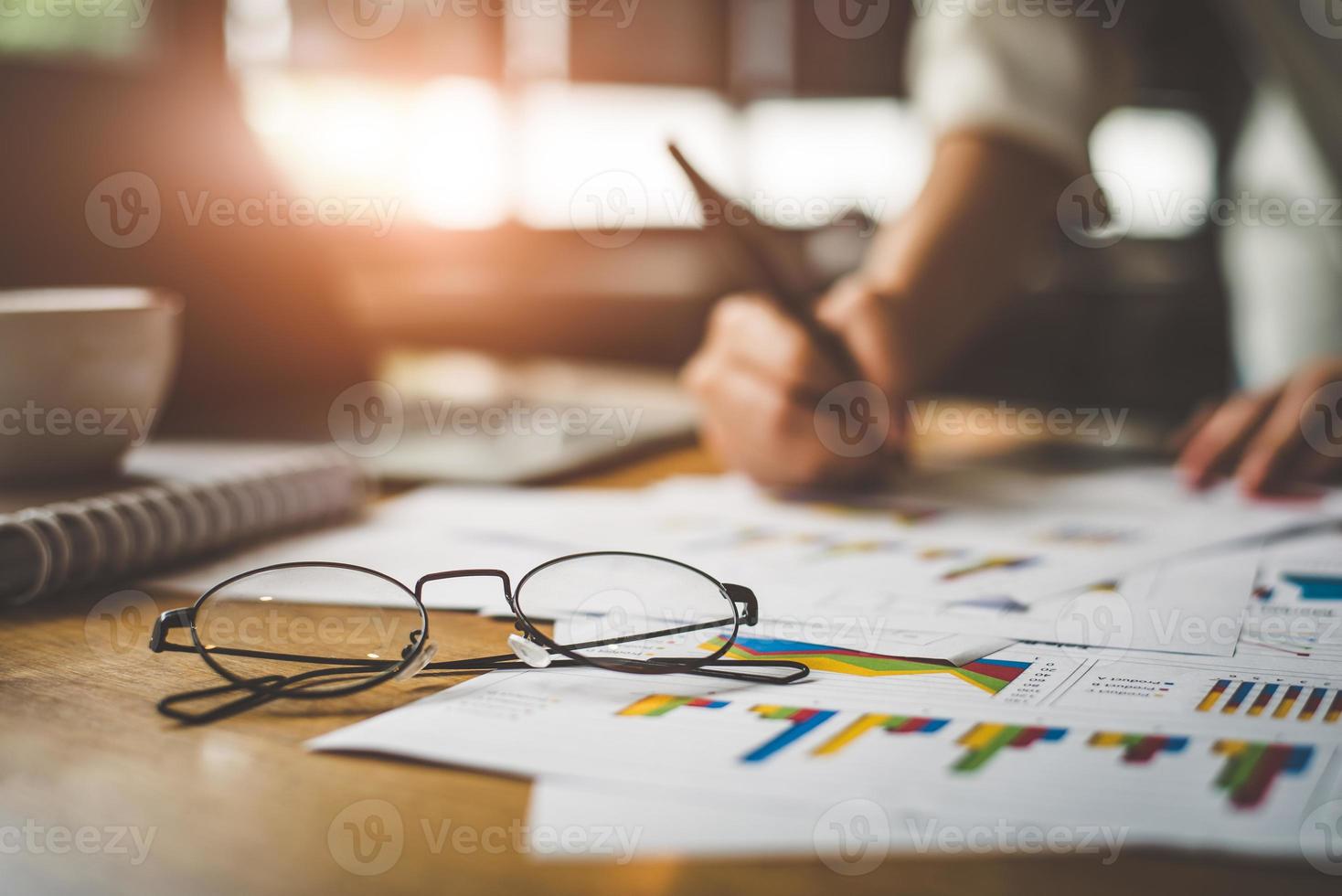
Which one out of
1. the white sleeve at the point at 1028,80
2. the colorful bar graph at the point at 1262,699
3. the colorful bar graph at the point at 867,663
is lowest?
the colorful bar graph at the point at 867,663

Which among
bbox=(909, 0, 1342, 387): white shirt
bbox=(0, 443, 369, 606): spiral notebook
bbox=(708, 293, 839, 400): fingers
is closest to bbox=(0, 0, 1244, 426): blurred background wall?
bbox=(909, 0, 1342, 387): white shirt

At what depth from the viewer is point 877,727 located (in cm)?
33

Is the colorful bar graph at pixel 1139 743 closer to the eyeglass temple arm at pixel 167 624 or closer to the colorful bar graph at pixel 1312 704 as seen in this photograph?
the colorful bar graph at pixel 1312 704

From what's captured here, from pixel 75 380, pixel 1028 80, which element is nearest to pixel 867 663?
pixel 75 380

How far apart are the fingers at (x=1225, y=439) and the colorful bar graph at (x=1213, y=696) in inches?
18.0

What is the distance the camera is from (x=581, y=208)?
12.0 feet

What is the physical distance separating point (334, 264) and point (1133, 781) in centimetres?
117

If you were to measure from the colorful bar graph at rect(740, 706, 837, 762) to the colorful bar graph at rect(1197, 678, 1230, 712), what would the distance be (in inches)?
Answer: 4.8

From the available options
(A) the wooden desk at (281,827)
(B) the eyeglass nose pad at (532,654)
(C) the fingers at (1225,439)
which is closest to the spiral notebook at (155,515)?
(A) the wooden desk at (281,827)

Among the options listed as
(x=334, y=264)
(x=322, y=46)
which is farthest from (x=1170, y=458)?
(x=322, y=46)

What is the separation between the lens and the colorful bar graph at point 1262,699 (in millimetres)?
339

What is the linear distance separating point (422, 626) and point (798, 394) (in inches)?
17.0

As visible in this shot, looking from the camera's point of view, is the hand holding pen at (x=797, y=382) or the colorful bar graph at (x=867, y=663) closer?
the colorful bar graph at (x=867, y=663)

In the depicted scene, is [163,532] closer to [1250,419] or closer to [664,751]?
[664,751]
